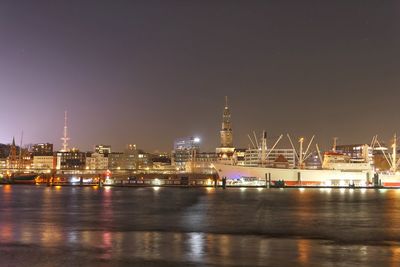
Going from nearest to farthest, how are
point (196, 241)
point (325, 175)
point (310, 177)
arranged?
point (196, 241) → point (325, 175) → point (310, 177)

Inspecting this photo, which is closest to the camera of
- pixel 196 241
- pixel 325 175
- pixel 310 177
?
pixel 196 241

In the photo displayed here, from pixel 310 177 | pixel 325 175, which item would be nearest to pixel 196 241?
pixel 310 177

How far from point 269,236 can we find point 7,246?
13885 millimetres

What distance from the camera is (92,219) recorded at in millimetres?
39406

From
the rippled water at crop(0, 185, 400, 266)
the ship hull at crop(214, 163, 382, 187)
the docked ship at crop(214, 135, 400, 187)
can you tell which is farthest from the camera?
the docked ship at crop(214, 135, 400, 187)

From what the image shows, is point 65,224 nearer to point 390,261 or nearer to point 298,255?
point 298,255

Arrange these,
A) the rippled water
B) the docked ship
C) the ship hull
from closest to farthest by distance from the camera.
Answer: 1. the rippled water
2. the ship hull
3. the docked ship

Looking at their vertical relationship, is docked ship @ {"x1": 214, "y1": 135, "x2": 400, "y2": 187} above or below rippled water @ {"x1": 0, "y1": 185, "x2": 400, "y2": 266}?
above

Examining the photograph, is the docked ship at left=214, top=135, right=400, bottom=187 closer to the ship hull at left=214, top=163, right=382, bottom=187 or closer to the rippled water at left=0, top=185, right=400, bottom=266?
the ship hull at left=214, top=163, right=382, bottom=187

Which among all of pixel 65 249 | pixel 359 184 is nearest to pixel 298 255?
pixel 65 249

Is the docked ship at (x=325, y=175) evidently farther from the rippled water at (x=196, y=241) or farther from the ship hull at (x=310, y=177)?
the rippled water at (x=196, y=241)

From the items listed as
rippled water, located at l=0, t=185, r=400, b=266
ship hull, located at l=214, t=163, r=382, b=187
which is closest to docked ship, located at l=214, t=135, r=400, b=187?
ship hull, located at l=214, t=163, r=382, b=187

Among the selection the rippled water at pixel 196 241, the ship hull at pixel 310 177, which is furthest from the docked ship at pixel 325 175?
the rippled water at pixel 196 241

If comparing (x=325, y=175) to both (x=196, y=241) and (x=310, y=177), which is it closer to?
(x=310, y=177)
